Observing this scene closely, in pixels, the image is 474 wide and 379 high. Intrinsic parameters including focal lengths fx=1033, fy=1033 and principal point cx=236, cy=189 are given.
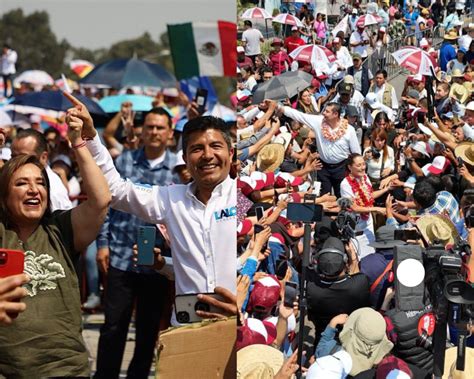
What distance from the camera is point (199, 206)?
370cm

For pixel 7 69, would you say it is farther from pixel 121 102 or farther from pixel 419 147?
pixel 419 147

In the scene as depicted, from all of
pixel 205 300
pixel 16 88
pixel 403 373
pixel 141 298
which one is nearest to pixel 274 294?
pixel 205 300

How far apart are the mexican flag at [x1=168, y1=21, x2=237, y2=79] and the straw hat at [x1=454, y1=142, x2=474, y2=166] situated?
5371 mm

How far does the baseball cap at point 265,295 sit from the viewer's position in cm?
322

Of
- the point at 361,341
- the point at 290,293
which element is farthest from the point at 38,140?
the point at 361,341

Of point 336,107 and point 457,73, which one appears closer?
point 336,107

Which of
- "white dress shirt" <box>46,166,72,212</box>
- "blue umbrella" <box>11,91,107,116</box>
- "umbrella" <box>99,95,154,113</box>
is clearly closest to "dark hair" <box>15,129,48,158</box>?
"white dress shirt" <box>46,166,72,212</box>

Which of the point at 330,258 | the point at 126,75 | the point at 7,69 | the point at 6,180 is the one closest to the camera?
the point at 330,258

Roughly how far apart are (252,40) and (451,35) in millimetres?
776

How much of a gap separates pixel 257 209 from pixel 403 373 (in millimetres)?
696

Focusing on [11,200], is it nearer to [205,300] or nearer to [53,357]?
[53,357]

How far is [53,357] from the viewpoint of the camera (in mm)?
3443

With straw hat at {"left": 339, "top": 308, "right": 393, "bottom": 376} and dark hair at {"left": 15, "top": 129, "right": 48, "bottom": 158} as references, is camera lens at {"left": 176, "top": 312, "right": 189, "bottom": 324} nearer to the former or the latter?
Answer: straw hat at {"left": 339, "top": 308, "right": 393, "bottom": 376}

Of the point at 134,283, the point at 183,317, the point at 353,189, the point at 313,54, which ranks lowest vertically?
the point at 134,283
